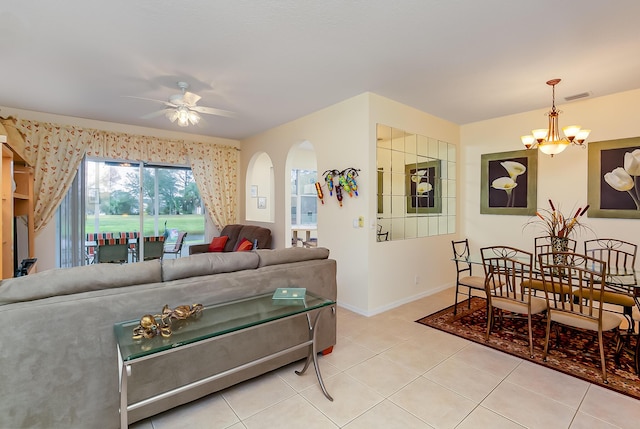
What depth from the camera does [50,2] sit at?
79.9 inches

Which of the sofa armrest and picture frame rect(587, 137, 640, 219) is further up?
picture frame rect(587, 137, 640, 219)

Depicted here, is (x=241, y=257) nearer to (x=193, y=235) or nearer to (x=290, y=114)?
(x=290, y=114)

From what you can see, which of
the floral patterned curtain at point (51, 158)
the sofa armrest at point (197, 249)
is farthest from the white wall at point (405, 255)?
the floral patterned curtain at point (51, 158)

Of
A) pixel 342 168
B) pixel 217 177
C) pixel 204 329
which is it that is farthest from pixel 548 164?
pixel 217 177

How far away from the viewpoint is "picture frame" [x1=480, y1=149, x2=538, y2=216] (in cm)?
441

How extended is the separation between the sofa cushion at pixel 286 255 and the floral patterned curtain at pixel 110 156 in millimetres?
3930

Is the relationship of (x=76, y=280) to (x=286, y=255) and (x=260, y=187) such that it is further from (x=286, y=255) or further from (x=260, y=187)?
(x=260, y=187)

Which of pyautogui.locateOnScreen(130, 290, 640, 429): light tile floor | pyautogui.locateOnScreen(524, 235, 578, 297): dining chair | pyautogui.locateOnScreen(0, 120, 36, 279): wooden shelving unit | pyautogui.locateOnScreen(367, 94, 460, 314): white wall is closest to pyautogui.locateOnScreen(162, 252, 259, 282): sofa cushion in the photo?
pyautogui.locateOnScreen(130, 290, 640, 429): light tile floor

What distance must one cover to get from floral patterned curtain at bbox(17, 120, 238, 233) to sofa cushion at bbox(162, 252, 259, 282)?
3.90 metres

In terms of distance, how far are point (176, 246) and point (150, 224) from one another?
639 mm

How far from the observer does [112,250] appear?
489cm

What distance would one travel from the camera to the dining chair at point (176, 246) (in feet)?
18.4

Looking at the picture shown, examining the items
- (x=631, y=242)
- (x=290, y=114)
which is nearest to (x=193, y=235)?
(x=290, y=114)

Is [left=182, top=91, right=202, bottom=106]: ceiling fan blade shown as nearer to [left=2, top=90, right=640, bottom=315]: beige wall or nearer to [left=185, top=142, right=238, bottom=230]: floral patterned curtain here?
[left=2, top=90, right=640, bottom=315]: beige wall
